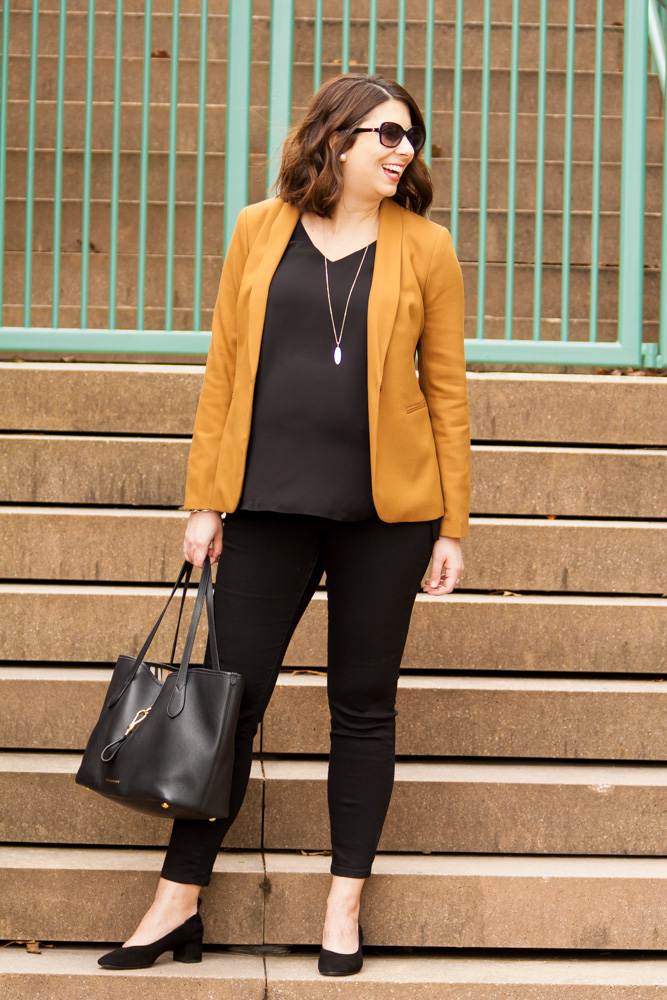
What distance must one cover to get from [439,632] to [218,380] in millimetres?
1211

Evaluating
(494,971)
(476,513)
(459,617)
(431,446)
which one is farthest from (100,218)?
(494,971)

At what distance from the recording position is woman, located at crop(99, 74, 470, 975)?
2.27 meters

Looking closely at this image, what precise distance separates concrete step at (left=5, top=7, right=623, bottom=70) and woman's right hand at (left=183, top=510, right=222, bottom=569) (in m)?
4.18

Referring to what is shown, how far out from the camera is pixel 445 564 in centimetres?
242

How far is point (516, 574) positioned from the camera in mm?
3367

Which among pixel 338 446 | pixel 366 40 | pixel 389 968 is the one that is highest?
pixel 366 40

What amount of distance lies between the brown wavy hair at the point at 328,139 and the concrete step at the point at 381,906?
1671 mm

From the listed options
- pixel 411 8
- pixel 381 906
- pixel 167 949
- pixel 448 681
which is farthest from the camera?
pixel 411 8

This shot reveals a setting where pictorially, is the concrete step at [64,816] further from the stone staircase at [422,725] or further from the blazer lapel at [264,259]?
the blazer lapel at [264,259]

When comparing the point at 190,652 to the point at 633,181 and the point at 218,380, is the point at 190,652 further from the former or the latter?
the point at 633,181

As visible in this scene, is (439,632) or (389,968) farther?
(439,632)

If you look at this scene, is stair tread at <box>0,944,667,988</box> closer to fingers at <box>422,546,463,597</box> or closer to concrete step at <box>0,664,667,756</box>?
concrete step at <box>0,664,667,756</box>

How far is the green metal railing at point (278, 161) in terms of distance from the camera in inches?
157

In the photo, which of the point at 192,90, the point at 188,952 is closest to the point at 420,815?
the point at 188,952
